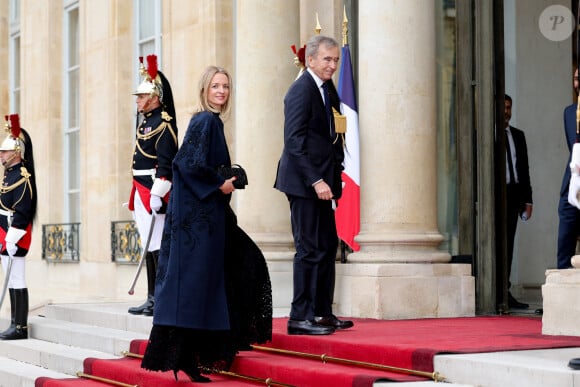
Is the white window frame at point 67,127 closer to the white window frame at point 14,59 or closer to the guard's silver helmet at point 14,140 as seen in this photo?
the white window frame at point 14,59

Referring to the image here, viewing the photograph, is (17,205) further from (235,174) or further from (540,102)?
(540,102)

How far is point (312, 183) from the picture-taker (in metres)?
8.07

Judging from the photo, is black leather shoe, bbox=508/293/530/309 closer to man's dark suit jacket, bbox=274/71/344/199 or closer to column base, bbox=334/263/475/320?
column base, bbox=334/263/475/320

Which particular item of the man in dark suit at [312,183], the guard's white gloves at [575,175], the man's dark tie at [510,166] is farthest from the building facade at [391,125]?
the guard's white gloves at [575,175]

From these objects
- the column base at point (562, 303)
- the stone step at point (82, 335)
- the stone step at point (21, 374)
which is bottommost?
the stone step at point (21, 374)

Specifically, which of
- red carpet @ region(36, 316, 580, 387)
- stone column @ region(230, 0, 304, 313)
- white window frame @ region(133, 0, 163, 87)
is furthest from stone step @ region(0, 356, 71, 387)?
white window frame @ region(133, 0, 163, 87)

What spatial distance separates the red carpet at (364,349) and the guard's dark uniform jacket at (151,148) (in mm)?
1701

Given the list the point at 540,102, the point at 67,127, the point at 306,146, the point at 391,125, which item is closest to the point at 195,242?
the point at 306,146

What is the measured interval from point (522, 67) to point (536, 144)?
803 millimetres

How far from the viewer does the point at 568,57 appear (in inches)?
511

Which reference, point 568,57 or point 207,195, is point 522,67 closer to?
point 568,57

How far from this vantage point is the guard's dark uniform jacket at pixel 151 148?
406 inches

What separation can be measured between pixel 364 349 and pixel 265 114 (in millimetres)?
4241

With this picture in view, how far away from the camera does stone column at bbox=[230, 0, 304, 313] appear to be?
11.2 m
